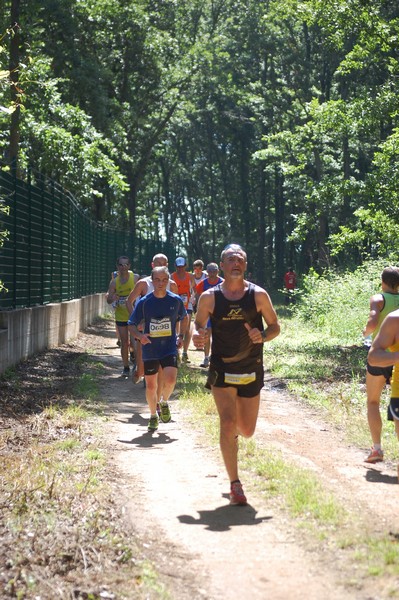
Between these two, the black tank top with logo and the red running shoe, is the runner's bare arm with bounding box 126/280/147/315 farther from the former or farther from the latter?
the red running shoe

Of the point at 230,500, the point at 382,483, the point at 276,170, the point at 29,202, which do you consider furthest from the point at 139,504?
the point at 276,170

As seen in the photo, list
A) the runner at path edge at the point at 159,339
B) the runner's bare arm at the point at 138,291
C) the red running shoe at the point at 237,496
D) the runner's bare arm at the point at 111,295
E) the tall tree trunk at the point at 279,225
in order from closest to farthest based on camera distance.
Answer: the red running shoe at the point at 237,496 < the runner at path edge at the point at 159,339 < the runner's bare arm at the point at 138,291 < the runner's bare arm at the point at 111,295 < the tall tree trunk at the point at 279,225

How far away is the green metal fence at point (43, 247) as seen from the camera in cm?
1614

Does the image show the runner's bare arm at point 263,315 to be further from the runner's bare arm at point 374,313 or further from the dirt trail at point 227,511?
the runner's bare arm at point 374,313

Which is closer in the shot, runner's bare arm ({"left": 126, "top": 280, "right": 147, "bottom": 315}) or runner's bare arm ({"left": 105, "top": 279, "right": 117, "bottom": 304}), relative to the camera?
runner's bare arm ({"left": 126, "top": 280, "right": 147, "bottom": 315})

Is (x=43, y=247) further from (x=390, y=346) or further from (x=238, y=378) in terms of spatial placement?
(x=390, y=346)

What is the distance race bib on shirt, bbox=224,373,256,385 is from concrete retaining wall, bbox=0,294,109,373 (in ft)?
23.8

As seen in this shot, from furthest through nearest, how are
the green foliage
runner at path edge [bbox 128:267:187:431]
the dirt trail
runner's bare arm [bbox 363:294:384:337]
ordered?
the green foliage, runner at path edge [bbox 128:267:187:431], runner's bare arm [bbox 363:294:384:337], the dirt trail

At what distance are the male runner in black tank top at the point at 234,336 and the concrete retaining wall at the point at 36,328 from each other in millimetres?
7182

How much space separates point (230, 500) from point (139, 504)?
67 centimetres

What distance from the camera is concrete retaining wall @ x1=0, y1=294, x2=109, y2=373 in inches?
605

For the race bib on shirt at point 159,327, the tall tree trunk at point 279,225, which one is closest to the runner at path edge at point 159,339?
the race bib on shirt at point 159,327

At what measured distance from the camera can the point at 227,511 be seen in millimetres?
7602

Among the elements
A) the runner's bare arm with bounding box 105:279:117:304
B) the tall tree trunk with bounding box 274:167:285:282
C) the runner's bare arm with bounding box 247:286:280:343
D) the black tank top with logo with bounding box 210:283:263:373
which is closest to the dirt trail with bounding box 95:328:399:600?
the black tank top with logo with bounding box 210:283:263:373
